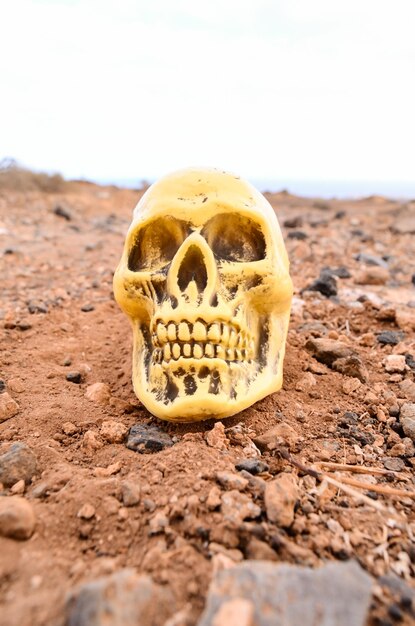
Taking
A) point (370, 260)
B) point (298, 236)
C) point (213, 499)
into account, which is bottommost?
point (298, 236)

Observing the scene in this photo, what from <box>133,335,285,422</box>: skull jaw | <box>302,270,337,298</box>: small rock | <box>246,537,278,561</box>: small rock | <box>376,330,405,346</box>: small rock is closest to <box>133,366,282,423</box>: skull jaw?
<box>133,335,285,422</box>: skull jaw

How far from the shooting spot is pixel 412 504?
182 centimetres

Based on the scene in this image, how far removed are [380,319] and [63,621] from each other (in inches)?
120

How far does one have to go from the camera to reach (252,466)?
6.35ft

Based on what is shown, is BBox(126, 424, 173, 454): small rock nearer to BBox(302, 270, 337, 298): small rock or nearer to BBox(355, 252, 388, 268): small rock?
BBox(302, 270, 337, 298): small rock

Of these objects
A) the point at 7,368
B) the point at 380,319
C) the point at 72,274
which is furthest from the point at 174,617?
the point at 72,274

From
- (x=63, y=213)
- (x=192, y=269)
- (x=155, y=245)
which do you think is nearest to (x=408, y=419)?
(x=192, y=269)

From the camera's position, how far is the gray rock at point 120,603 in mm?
1176

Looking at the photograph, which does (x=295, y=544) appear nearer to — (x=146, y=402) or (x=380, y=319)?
(x=146, y=402)

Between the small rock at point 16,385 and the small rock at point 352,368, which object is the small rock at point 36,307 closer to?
the small rock at point 16,385

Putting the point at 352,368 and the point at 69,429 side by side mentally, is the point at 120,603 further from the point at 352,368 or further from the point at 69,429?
the point at 352,368

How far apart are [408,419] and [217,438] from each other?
3.04ft

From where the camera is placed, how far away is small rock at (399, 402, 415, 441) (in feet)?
7.69

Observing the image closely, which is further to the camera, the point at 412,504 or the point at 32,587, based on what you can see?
the point at 412,504
